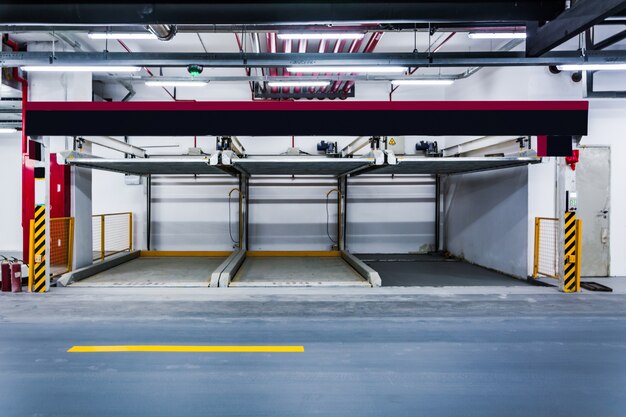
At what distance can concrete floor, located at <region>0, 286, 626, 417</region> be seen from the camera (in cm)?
301

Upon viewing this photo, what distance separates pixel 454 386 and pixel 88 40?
35.8ft

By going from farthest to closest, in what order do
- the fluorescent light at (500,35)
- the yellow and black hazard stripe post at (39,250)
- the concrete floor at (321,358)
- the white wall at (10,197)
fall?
the white wall at (10,197)
the fluorescent light at (500,35)
the yellow and black hazard stripe post at (39,250)
the concrete floor at (321,358)

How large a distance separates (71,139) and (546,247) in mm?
10904

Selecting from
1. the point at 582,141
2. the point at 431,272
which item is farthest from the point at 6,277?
the point at 582,141

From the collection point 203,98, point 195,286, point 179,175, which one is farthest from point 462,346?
point 203,98

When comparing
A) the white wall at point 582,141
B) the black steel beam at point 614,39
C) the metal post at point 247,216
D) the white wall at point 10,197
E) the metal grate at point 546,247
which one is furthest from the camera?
the white wall at point 10,197

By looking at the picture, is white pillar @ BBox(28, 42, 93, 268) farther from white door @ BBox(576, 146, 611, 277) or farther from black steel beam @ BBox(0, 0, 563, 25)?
white door @ BBox(576, 146, 611, 277)

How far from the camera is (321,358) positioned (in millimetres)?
3824

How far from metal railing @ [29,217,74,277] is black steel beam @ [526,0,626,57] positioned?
30.3 ft


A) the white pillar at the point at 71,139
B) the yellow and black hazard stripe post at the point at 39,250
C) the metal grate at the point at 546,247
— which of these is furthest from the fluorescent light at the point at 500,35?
the yellow and black hazard stripe post at the point at 39,250

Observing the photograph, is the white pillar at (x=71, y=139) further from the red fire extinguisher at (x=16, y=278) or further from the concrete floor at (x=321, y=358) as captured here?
the concrete floor at (x=321, y=358)

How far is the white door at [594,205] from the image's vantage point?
7.93 meters

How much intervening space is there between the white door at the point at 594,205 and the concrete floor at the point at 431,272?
6.56 feet

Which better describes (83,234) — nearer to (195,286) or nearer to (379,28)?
(195,286)
